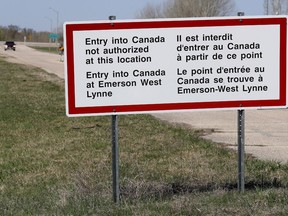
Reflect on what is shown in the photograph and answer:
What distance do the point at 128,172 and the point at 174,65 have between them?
2301 millimetres

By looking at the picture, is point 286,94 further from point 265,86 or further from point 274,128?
point 274,128

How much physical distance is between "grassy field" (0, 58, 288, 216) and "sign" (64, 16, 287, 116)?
0.87 m

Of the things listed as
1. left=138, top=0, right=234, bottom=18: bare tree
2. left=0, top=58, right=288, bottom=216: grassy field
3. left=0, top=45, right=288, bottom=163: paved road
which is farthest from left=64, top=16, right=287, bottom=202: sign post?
left=138, top=0, right=234, bottom=18: bare tree

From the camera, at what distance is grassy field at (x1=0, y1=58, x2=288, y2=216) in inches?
213

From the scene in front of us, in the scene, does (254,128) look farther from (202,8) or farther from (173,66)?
(202,8)

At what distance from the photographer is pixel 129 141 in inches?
399

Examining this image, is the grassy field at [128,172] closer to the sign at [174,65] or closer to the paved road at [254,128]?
the paved road at [254,128]

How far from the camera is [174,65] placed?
5695mm

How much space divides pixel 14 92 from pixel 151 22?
16.1m

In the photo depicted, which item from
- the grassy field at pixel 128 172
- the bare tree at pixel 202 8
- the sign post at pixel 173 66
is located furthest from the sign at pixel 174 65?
the bare tree at pixel 202 8

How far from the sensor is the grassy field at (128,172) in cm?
541

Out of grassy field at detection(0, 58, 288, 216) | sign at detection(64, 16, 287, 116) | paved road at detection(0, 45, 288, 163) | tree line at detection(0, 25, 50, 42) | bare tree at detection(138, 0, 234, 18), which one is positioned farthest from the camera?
tree line at detection(0, 25, 50, 42)

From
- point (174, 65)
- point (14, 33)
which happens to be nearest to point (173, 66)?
point (174, 65)

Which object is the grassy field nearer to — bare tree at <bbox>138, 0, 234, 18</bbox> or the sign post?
the sign post
